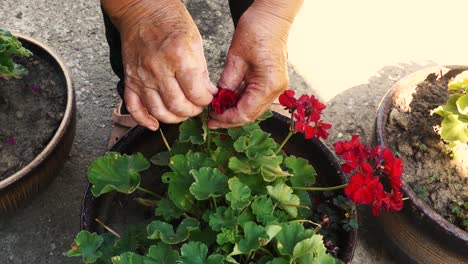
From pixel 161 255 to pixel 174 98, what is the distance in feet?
1.20

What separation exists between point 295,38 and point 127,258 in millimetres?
1828

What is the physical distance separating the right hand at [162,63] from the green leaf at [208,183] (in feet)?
0.48

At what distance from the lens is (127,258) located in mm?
1243

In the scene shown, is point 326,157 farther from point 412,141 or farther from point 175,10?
point 175,10

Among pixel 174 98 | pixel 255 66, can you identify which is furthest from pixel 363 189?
pixel 174 98

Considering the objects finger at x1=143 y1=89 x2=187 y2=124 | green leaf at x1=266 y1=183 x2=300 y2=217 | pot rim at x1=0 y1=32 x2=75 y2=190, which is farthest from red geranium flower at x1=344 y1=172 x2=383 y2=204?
pot rim at x1=0 y1=32 x2=75 y2=190

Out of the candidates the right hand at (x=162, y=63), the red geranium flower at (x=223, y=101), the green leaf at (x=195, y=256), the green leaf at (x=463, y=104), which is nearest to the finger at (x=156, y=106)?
the right hand at (x=162, y=63)

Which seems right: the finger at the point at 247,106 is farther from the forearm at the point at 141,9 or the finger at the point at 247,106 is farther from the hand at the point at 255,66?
the forearm at the point at 141,9

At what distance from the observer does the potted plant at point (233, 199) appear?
127cm

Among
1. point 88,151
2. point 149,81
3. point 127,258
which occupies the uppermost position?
point 149,81

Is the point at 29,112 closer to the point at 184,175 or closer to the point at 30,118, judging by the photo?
the point at 30,118

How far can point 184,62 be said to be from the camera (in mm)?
1225

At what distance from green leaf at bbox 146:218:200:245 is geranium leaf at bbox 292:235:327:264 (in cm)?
25

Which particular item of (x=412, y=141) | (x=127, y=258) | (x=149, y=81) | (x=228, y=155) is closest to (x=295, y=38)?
(x=412, y=141)
